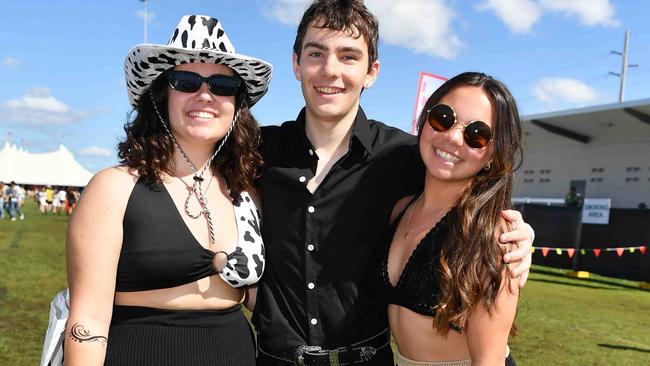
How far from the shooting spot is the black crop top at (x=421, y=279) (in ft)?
7.07

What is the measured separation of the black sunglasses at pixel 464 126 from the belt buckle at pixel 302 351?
1.19 metres

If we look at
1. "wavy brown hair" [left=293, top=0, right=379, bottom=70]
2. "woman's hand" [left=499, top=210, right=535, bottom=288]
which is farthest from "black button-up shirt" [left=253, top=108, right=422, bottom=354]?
"woman's hand" [left=499, top=210, right=535, bottom=288]

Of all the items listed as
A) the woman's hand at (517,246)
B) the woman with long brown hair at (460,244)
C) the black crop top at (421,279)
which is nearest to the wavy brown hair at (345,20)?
the woman with long brown hair at (460,244)

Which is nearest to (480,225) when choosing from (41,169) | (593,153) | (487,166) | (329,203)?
(487,166)

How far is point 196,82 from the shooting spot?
2.41 metres

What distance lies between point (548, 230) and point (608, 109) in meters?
6.61

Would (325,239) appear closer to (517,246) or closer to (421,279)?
(421,279)

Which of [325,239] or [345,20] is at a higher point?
[345,20]

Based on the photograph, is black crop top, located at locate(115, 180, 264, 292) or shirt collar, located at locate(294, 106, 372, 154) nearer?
black crop top, located at locate(115, 180, 264, 292)

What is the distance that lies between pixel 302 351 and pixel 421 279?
0.72 metres

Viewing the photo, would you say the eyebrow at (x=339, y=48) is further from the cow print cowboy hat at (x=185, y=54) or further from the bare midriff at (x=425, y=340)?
the bare midriff at (x=425, y=340)

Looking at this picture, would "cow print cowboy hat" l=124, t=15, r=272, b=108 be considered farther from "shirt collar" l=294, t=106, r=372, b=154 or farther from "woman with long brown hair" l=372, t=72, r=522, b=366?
"woman with long brown hair" l=372, t=72, r=522, b=366

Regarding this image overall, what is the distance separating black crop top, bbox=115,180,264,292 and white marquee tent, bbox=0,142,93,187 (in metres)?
69.1

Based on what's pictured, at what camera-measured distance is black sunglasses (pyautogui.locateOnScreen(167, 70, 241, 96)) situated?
2396mm
